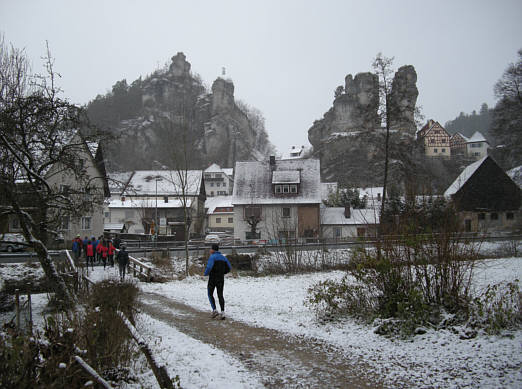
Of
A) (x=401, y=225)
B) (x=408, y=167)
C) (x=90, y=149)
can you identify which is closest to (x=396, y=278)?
(x=401, y=225)

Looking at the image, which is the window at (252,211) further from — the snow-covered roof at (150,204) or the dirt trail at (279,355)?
the dirt trail at (279,355)

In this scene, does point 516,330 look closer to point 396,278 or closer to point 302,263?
point 396,278

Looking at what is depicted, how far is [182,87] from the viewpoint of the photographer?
408 feet

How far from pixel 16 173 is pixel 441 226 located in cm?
1111

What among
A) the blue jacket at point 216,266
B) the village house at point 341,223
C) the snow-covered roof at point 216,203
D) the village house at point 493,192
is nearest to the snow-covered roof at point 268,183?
the village house at point 341,223

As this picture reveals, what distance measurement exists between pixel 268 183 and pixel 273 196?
1.93 meters

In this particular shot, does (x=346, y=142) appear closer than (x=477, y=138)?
No

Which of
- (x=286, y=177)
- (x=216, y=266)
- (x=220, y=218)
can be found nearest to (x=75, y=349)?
(x=216, y=266)

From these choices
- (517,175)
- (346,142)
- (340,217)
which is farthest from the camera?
(346,142)

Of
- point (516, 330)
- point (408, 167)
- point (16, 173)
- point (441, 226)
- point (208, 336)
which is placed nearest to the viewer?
point (516, 330)

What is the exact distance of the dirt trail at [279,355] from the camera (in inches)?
215

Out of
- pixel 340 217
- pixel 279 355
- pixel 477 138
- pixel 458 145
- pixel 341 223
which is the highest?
pixel 477 138

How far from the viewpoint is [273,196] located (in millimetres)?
42062

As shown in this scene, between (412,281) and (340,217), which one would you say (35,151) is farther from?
(340,217)
